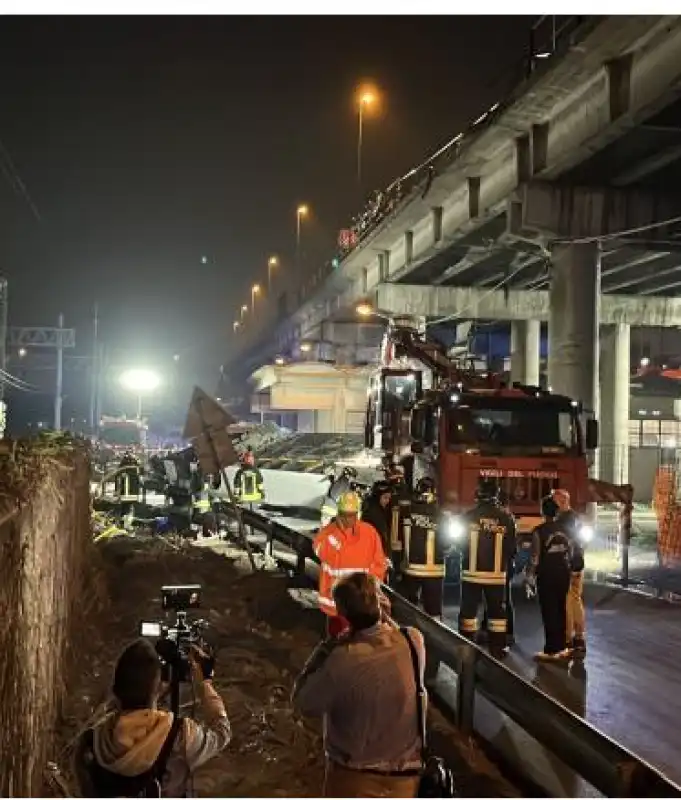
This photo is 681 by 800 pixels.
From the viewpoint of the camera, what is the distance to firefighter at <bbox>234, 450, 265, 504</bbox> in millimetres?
19500

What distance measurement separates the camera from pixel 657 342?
52.1m

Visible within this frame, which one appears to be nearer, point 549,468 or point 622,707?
point 622,707

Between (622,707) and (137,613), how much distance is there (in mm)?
5843

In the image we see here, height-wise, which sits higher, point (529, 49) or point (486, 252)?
point (529, 49)

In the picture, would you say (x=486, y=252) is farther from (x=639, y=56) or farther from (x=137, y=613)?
(x=137, y=613)

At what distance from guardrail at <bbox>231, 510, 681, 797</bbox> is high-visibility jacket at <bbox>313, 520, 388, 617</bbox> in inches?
31.2

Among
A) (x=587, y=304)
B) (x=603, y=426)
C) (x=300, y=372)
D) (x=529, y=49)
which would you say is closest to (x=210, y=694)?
(x=529, y=49)

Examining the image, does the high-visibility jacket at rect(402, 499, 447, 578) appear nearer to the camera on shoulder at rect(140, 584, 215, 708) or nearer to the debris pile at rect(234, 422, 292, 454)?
the camera on shoulder at rect(140, 584, 215, 708)

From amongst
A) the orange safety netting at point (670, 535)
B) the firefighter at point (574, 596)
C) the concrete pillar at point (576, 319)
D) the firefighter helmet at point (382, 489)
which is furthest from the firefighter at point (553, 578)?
the concrete pillar at point (576, 319)

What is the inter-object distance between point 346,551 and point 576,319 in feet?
49.9

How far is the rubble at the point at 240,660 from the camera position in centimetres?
644

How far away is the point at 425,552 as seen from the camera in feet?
33.6

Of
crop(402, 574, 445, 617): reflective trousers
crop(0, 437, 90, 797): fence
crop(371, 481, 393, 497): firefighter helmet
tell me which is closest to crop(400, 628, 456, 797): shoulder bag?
crop(0, 437, 90, 797): fence

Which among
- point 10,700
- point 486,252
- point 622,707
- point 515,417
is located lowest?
point 622,707
